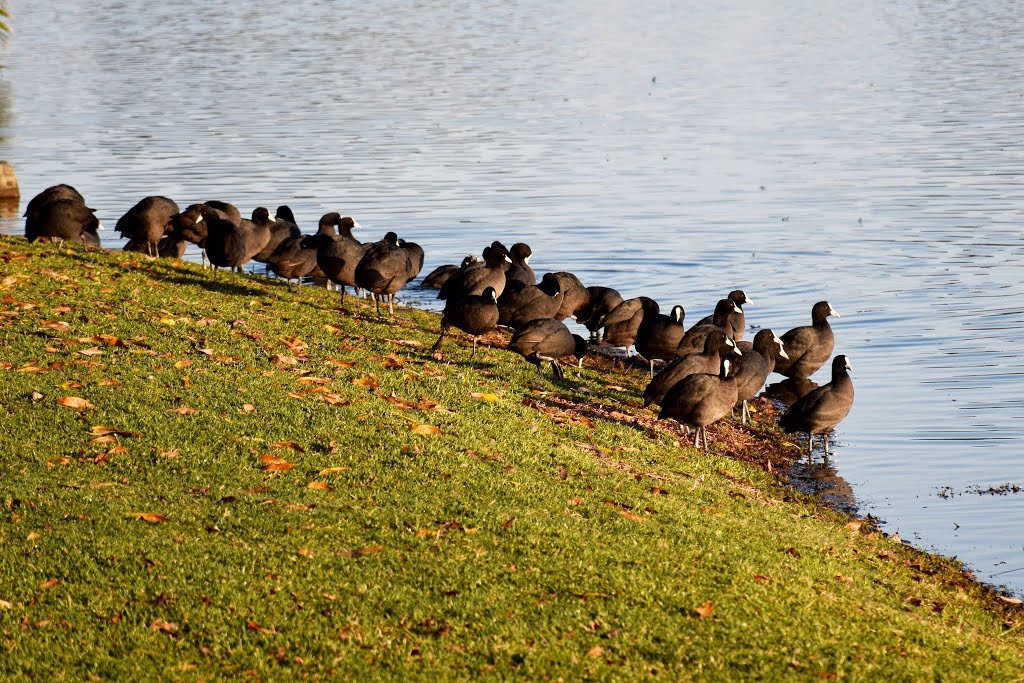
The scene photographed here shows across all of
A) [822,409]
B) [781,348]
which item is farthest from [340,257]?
[822,409]

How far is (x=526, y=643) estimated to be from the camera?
364 inches

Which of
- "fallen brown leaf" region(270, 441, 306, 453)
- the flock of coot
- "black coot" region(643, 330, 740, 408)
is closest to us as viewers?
"fallen brown leaf" region(270, 441, 306, 453)

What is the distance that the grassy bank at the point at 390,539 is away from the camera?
9.12m

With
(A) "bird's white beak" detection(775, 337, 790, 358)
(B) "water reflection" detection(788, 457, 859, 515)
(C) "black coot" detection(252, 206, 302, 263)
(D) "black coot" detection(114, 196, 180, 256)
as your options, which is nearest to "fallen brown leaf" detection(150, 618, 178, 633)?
(B) "water reflection" detection(788, 457, 859, 515)

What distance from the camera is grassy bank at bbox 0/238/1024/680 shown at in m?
9.12

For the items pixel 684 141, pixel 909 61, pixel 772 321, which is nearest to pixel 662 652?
pixel 772 321

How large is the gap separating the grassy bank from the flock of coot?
4.02ft

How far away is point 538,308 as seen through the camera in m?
21.7

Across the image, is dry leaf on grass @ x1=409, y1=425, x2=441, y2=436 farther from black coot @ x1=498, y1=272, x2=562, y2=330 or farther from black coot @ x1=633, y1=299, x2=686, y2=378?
Answer: black coot @ x1=498, y1=272, x2=562, y2=330

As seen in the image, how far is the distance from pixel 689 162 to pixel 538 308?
27043 mm

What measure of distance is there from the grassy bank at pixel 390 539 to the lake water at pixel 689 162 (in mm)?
3297

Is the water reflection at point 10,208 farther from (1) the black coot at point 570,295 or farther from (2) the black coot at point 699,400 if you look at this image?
(2) the black coot at point 699,400

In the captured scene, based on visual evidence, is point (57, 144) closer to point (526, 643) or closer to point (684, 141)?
point (684, 141)

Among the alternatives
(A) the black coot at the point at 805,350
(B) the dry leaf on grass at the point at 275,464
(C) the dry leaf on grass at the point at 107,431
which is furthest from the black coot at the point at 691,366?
(C) the dry leaf on grass at the point at 107,431
